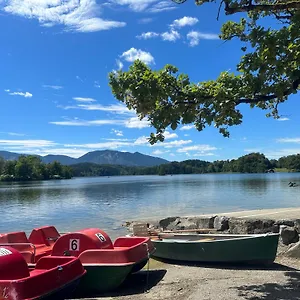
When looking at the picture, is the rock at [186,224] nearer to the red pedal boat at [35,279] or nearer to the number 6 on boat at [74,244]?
the number 6 on boat at [74,244]

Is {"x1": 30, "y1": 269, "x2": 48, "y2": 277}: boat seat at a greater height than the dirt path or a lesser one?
greater

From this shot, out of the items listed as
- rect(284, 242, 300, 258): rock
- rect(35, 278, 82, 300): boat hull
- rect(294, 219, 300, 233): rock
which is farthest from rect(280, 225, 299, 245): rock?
rect(35, 278, 82, 300): boat hull

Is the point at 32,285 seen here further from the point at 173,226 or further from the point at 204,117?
the point at 173,226

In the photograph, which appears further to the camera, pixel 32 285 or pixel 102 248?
pixel 102 248

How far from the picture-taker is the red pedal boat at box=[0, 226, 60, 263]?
1111cm

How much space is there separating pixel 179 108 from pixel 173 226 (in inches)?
577

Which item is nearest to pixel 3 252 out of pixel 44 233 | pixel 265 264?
pixel 44 233

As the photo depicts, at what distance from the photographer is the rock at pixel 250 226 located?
17.0 m

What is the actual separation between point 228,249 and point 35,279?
653 cm

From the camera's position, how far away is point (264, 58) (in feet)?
24.5

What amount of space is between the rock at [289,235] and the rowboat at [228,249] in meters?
3.10

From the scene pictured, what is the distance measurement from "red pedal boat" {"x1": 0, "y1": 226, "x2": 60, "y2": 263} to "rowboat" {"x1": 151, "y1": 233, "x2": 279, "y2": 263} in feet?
12.7

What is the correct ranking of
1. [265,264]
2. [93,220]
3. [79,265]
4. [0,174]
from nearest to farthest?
[79,265] < [265,264] < [93,220] < [0,174]

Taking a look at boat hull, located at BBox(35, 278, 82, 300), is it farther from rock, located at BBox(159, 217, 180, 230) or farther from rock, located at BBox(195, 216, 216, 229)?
rock, located at BBox(159, 217, 180, 230)
